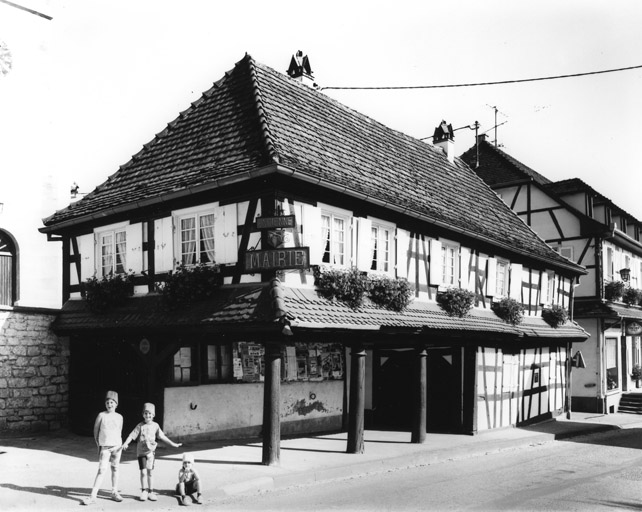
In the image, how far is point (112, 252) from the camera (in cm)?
1453

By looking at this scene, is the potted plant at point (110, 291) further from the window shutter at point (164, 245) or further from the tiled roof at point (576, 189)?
the tiled roof at point (576, 189)

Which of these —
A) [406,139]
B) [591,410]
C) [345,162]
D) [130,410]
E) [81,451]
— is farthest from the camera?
[591,410]

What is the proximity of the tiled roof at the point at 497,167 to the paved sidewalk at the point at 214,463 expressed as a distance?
1281 cm

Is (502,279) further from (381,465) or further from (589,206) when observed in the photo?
(381,465)

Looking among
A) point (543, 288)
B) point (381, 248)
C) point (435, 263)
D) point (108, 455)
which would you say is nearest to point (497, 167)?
point (543, 288)

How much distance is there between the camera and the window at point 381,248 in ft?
46.6

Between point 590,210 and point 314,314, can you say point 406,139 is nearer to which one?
point 590,210

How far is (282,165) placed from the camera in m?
11.2

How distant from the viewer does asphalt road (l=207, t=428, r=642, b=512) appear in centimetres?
895

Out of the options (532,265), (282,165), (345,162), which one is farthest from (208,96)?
(532,265)

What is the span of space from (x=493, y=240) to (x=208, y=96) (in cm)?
842

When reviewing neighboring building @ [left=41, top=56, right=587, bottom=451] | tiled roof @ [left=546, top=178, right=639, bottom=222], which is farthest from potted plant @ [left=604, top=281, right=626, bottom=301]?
neighboring building @ [left=41, top=56, right=587, bottom=451]

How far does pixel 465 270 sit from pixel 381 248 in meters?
4.04

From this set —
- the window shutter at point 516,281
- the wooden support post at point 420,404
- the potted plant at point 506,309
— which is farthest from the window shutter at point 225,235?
the window shutter at point 516,281
